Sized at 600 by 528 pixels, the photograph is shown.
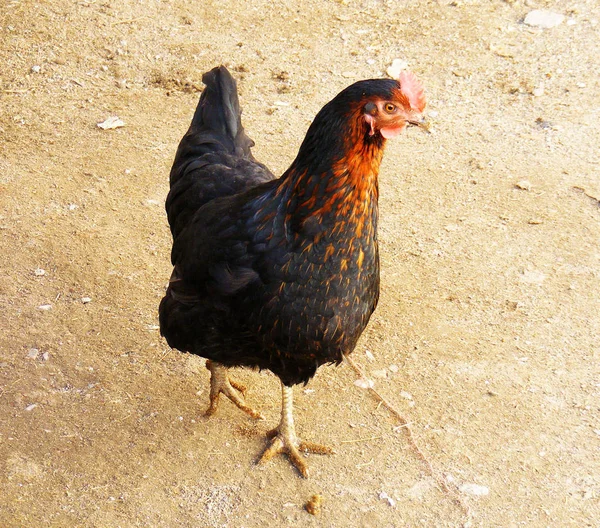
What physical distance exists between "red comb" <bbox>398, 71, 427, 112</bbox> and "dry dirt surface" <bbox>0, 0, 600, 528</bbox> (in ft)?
6.63

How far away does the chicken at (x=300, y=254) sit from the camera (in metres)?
3.61

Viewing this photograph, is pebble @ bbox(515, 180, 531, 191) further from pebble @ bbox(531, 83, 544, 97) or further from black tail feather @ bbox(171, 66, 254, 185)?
black tail feather @ bbox(171, 66, 254, 185)

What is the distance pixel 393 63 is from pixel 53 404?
497cm

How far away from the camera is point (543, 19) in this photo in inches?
336

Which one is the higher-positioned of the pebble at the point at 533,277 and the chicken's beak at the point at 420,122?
the chicken's beak at the point at 420,122

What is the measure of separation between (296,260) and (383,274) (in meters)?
2.23

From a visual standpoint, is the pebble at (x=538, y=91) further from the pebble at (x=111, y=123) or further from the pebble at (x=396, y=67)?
the pebble at (x=111, y=123)

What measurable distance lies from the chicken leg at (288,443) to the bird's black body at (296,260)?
376 mm

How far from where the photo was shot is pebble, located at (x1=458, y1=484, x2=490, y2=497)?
4410 mm

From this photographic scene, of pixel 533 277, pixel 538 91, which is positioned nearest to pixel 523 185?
pixel 533 277

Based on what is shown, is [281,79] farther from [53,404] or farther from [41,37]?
[53,404]

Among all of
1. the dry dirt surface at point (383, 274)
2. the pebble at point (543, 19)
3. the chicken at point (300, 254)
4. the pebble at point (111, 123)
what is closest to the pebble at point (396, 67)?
the dry dirt surface at point (383, 274)

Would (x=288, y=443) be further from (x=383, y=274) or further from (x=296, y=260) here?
(x=383, y=274)

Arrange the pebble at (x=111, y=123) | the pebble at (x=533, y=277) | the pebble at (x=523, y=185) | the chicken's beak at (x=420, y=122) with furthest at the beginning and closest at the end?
the pebble at (x=111, y=123)
the pebble at (x=523, y=185)
the pebble at (x=533, y=277)
the chicken's beak at (x=420, y=122)
